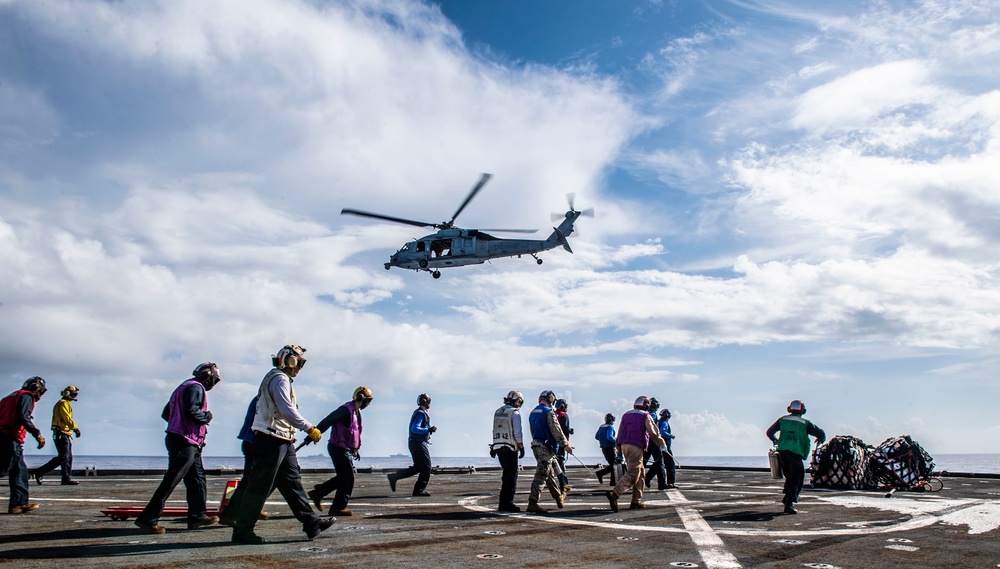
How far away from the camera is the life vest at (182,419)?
332 inches

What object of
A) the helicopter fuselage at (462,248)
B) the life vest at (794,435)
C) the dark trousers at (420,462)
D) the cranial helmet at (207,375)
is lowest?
the dark trousers at (420,462)

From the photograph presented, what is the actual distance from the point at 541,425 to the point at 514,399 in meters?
0.66

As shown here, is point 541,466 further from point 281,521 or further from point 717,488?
point 717,488

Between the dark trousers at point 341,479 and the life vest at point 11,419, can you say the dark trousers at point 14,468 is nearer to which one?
the life vest at point 11,419

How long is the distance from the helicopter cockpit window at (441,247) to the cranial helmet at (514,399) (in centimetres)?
2332

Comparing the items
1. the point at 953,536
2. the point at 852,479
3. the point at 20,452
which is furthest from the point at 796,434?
the point at 20,452

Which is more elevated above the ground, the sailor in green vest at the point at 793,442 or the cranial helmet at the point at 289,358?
the cranial helmet at the point at 289,358

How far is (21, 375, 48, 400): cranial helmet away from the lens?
1066cm

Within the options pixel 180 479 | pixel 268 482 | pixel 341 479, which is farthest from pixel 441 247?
pixel 268 482

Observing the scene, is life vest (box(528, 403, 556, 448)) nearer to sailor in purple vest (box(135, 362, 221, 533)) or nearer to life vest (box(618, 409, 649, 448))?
life vest (box(618, 409, 649, 448))

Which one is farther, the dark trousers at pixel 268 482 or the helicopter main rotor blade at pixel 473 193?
the helicopter main rotor blade at pixel 473 193

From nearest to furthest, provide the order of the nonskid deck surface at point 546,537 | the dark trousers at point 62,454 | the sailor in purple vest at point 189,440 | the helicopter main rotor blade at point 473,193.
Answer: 1. the nonskid deck surface at point 546,537
2. the sailor in purple vest at point 189,440
3. the dark trousers at point 62,454
4. the helicopter main rotor blade at point 473,193

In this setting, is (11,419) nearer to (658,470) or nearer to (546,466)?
(546,466)

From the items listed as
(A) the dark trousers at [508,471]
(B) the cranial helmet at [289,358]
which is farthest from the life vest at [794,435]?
(B) the cranial helmet at [289,358]
